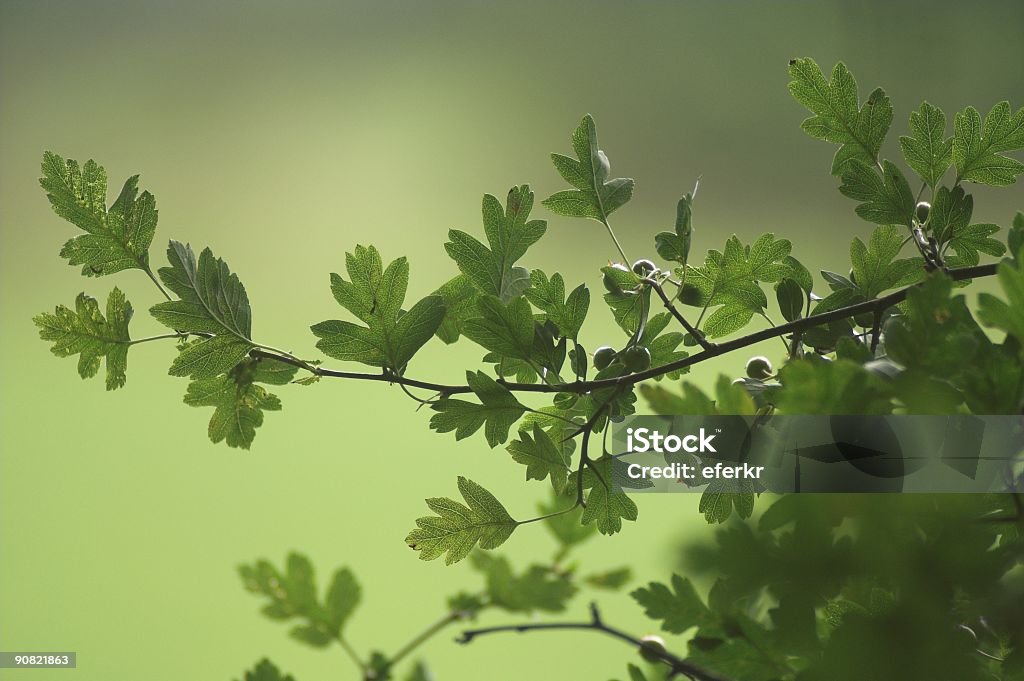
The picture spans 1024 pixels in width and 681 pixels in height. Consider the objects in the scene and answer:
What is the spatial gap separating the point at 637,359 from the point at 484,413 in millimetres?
57

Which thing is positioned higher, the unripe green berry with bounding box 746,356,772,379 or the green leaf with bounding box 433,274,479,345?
the green leaf with bounding box 433,274,479,345

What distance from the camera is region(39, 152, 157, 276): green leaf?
0.92 feet

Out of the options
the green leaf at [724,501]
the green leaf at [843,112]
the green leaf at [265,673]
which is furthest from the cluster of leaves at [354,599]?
the green leaf at [843,112]

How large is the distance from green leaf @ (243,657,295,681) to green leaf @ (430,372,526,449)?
0.39 feet

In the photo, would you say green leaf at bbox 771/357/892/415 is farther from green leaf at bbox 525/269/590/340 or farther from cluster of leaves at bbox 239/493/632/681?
green leaf at bbox 525/269/590/340

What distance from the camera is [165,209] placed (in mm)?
1831

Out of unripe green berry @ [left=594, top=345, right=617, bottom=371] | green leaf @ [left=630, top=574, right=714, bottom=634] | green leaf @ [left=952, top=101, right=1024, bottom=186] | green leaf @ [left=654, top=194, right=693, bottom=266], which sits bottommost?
green leaf @ [left=630, top=574, right=714, bottom=634]

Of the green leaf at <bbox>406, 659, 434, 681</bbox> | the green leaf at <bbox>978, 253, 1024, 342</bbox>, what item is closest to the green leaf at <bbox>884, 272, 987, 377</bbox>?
the green leaf at <bbox>978, 253, 1024, 342</bbox>

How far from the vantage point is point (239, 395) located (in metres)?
0.31

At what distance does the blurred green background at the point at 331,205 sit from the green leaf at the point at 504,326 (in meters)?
1.31

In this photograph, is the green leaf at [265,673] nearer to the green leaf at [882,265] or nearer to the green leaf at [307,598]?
the green leaf at [307,598]

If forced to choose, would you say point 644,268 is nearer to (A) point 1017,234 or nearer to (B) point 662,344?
(B) point 662,344

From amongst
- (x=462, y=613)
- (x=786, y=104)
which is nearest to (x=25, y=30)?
(x=786, y=104)

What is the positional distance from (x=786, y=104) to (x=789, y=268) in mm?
1745
